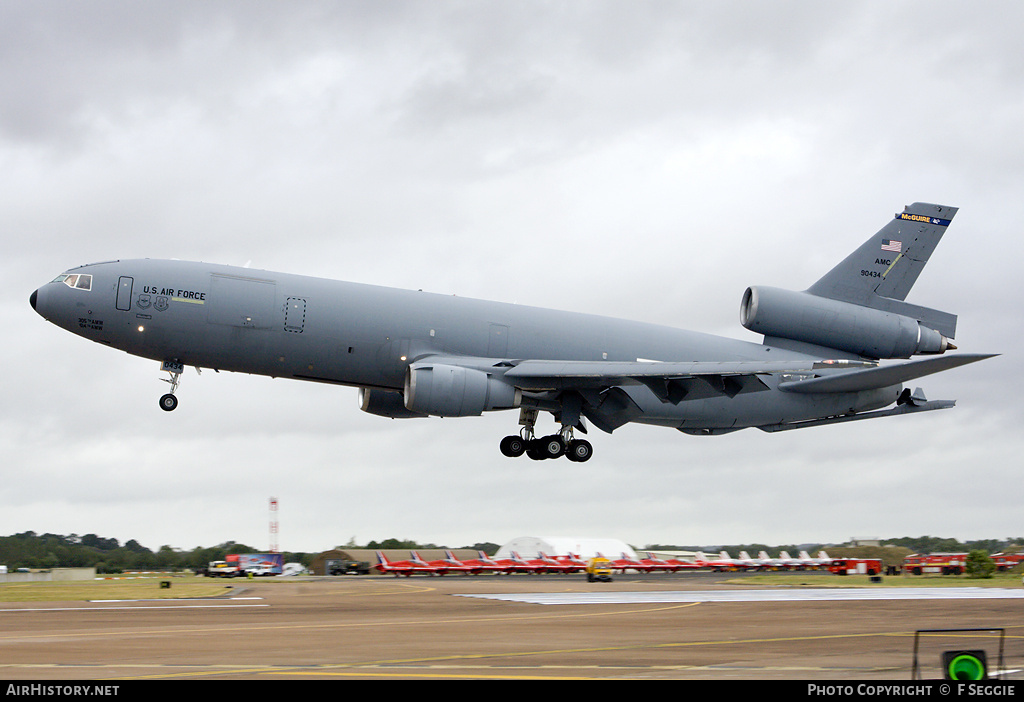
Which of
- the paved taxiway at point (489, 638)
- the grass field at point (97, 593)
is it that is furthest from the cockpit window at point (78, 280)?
the grass field at point (97, 593)

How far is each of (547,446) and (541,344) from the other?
4.19 m

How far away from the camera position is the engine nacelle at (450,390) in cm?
3556

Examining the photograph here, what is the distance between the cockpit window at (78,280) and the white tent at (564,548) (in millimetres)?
58820

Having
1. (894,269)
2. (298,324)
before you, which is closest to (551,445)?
(298,324)

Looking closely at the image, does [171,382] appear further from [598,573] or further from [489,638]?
[598,573]

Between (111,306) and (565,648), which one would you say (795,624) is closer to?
(565,648)

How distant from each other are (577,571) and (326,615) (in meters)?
48.3

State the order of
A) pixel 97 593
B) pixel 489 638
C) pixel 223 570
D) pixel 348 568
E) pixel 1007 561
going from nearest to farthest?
pixel 489 638 → pixel 97 593 → pixel 223 570 → pixel 1007 561 → pixel 348 568

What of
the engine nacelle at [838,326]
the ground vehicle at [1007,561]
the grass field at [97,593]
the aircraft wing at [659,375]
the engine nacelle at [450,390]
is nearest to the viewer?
the engine nacelle at [450,390]

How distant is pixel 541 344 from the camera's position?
40.0 m

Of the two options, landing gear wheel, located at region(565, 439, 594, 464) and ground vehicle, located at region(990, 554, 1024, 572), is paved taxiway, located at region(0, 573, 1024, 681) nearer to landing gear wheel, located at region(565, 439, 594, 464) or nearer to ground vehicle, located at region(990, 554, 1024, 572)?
landing gear wheel, located at region(565, 439, 594, 464)

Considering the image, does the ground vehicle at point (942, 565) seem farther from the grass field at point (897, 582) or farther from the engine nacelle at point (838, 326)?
the engine nacelle at point (838, 326)

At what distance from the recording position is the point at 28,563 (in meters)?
60.7
